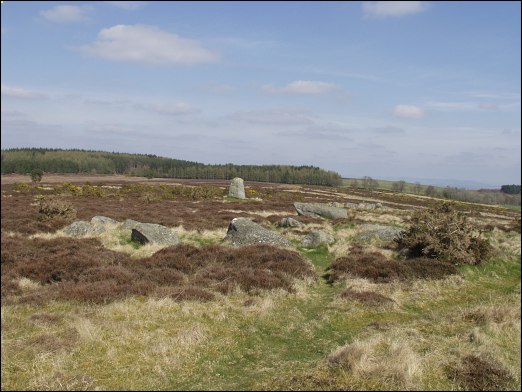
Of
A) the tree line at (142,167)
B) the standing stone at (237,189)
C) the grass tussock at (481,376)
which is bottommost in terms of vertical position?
the grass tussock at (481,376)

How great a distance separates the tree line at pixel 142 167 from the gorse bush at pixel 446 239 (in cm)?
919

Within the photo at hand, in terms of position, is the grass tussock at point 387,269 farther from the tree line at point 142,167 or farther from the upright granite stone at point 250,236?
the tree line at point 142,167

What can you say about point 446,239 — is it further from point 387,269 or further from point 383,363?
point 383,363

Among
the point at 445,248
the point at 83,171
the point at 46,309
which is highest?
the point at 83,171

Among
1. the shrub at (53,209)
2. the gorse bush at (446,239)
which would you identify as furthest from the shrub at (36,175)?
the shrub at (53,209)

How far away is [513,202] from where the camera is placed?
15.1 m

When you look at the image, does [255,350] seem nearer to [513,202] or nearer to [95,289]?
[95,289]

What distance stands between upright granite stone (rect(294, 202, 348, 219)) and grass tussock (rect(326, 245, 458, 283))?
17.2 m

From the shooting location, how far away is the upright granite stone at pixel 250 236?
71.4ft

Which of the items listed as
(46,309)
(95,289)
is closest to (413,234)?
(95,289)

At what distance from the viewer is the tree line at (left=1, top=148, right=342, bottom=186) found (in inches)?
269

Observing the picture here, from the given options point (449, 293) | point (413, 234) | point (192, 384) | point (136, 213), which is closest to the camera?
point (192, 384)

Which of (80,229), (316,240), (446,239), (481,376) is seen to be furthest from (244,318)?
(80,229)

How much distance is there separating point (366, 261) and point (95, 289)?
11.6 m
